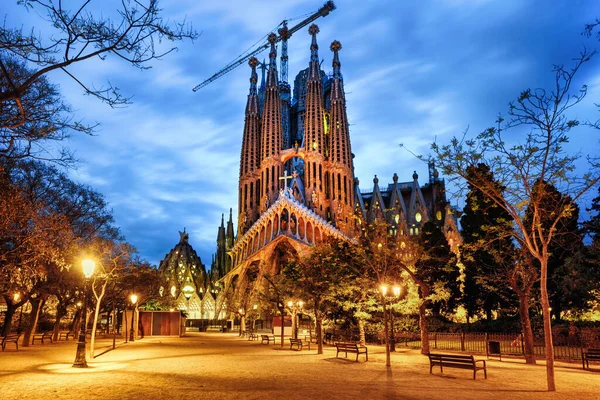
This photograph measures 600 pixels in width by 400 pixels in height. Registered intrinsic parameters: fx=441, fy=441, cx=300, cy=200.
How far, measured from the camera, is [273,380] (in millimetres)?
12352

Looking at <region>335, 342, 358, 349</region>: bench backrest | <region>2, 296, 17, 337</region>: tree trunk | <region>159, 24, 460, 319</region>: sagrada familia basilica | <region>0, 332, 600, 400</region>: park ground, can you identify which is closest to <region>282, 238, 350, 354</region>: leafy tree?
<region>335, 342, 358, 349</region>: bench backrest

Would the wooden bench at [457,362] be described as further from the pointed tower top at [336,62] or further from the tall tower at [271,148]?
the pointed tower top at [336,62]

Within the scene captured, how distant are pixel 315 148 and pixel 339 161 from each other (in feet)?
17.0

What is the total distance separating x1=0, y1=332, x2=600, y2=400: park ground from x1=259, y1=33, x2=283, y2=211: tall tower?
58.3 metres

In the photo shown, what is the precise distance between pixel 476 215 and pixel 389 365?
2366 cm

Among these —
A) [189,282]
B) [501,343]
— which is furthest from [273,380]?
[189,282]

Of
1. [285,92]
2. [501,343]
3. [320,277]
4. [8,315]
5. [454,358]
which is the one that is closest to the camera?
[454,358]

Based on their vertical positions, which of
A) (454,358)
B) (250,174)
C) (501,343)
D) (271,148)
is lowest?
(501,343)

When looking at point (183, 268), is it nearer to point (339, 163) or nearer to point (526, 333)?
point (339, 163)

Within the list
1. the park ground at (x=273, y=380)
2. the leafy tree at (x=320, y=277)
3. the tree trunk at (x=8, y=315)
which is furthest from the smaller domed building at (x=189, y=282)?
the park ground at (x=273, y=380)

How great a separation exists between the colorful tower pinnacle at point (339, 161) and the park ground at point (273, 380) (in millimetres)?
57578

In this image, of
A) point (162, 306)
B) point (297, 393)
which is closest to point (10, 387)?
point (297, 393)

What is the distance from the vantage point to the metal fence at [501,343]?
22.0 m

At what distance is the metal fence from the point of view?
22031 mm
